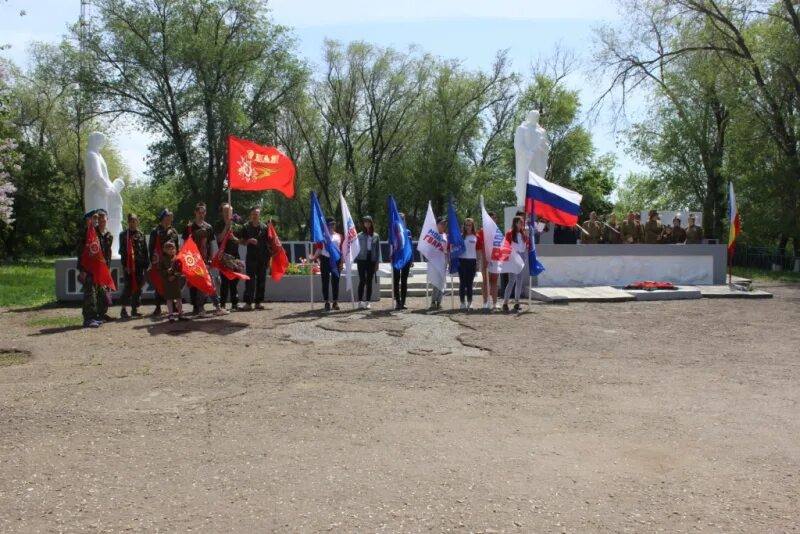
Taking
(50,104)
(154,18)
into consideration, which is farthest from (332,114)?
(50,104)

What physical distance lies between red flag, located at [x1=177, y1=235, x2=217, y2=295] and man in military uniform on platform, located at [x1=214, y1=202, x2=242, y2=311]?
81cm

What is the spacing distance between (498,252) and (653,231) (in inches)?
321

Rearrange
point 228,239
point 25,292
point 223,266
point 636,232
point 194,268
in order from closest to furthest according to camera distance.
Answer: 1. point 194,268
2. point 223,266
3. point 228,239
4. point 25,292
5. point 636,232

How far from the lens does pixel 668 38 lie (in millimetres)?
32219

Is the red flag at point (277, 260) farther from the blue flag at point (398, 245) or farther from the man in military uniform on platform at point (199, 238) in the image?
the blue flag at point (398, 245)

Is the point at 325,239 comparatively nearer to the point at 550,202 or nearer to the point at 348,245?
the point at 348,245

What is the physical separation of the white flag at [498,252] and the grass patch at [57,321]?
7.33 m

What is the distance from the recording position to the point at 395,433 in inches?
219

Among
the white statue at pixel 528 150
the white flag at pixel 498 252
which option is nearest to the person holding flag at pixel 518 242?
the white flag at pixel 498 252

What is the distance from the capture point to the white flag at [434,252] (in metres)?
13.2

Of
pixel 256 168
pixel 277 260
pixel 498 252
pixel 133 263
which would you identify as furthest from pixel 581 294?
pixel 133 263

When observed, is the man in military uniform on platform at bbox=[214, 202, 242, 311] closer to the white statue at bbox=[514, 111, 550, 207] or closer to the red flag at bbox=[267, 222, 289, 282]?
the red flag at bbox=[267, 222, 289, 282]

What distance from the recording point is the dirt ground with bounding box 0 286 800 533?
162 inches

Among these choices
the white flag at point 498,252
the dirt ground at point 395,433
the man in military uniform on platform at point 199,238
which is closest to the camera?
the dirt ground at point 395,433
